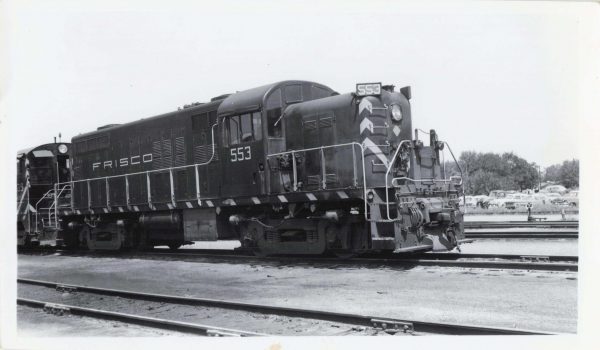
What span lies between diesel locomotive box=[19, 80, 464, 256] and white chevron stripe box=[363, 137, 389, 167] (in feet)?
0.06

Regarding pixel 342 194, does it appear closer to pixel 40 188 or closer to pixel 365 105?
pixel 365 105

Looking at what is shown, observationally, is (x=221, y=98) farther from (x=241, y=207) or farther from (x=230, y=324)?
(x=230, y=324)

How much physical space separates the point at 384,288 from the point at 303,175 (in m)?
3.28

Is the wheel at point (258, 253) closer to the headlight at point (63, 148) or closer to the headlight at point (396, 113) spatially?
the headlight at point (396, 113)

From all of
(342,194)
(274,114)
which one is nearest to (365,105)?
(342,194)

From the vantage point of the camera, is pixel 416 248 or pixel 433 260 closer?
pixel 416 248

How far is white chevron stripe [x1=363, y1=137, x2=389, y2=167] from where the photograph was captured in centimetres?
929

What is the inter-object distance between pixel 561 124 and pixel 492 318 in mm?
2526

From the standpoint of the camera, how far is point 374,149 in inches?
367

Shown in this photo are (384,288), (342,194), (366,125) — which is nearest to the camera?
(384,288)

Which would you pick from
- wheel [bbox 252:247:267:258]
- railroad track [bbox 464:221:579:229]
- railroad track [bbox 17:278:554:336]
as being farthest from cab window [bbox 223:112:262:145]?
railroad track [bbox 464:221:579:229]

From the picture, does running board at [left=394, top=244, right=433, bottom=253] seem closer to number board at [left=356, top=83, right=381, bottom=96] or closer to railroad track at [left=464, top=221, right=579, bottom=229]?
number board at [left=356, top=83, right=381, bottom=96]

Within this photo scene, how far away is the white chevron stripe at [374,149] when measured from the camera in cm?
929
